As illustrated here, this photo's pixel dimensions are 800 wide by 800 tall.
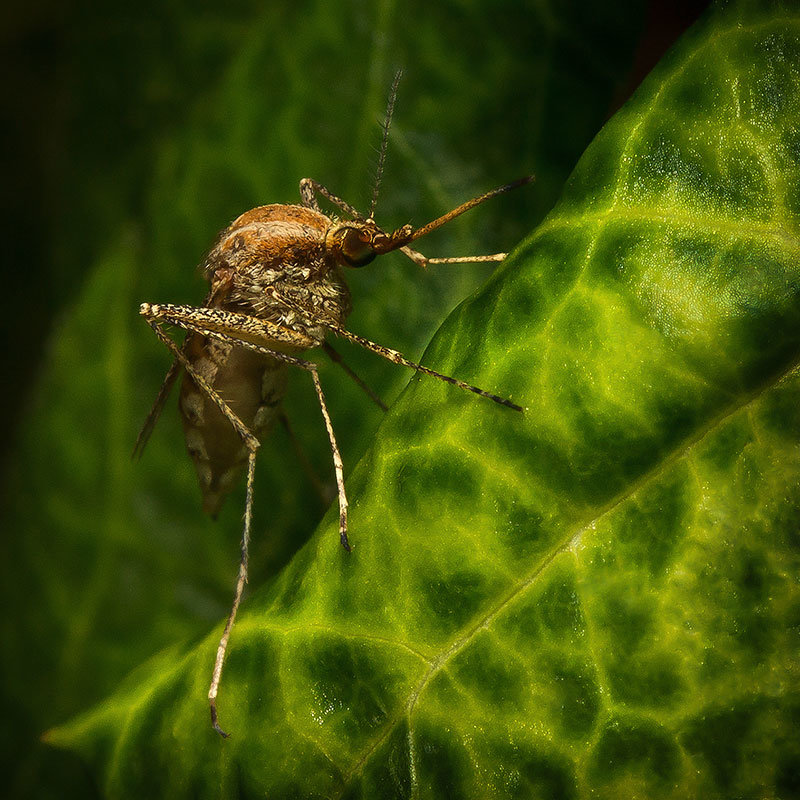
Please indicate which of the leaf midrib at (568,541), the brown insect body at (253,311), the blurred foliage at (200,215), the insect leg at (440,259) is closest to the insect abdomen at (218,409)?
the brown insect body at (253,311)

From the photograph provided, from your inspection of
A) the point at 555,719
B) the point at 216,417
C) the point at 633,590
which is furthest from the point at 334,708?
the point at 216,417

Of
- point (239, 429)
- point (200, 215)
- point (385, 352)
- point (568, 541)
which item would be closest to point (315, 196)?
point (200, 215)

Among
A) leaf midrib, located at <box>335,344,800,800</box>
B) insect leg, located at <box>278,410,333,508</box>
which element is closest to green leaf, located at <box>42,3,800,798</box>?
leaf midrib, located at <box>335,344,800,800</box>

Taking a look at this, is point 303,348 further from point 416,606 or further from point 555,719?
point 555,719

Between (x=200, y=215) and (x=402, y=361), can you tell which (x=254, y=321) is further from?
(x=402, y=361)

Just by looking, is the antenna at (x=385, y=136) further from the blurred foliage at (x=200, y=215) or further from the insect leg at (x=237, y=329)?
the insect leg at (x=237, y=329)

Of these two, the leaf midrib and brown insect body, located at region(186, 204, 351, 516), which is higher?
brown insect body, located at region(186, 204, 351, 516)

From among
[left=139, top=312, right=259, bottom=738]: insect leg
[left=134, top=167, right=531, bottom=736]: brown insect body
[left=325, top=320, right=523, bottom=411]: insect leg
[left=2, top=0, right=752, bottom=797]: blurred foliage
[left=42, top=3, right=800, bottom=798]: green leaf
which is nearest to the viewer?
[left=42, top=3, right=800, bottom=798]: green leaf

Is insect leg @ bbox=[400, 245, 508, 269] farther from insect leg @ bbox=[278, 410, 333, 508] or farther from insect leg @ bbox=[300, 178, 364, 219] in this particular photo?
insect leg @ bbox=[278, 410, 333, 508]
